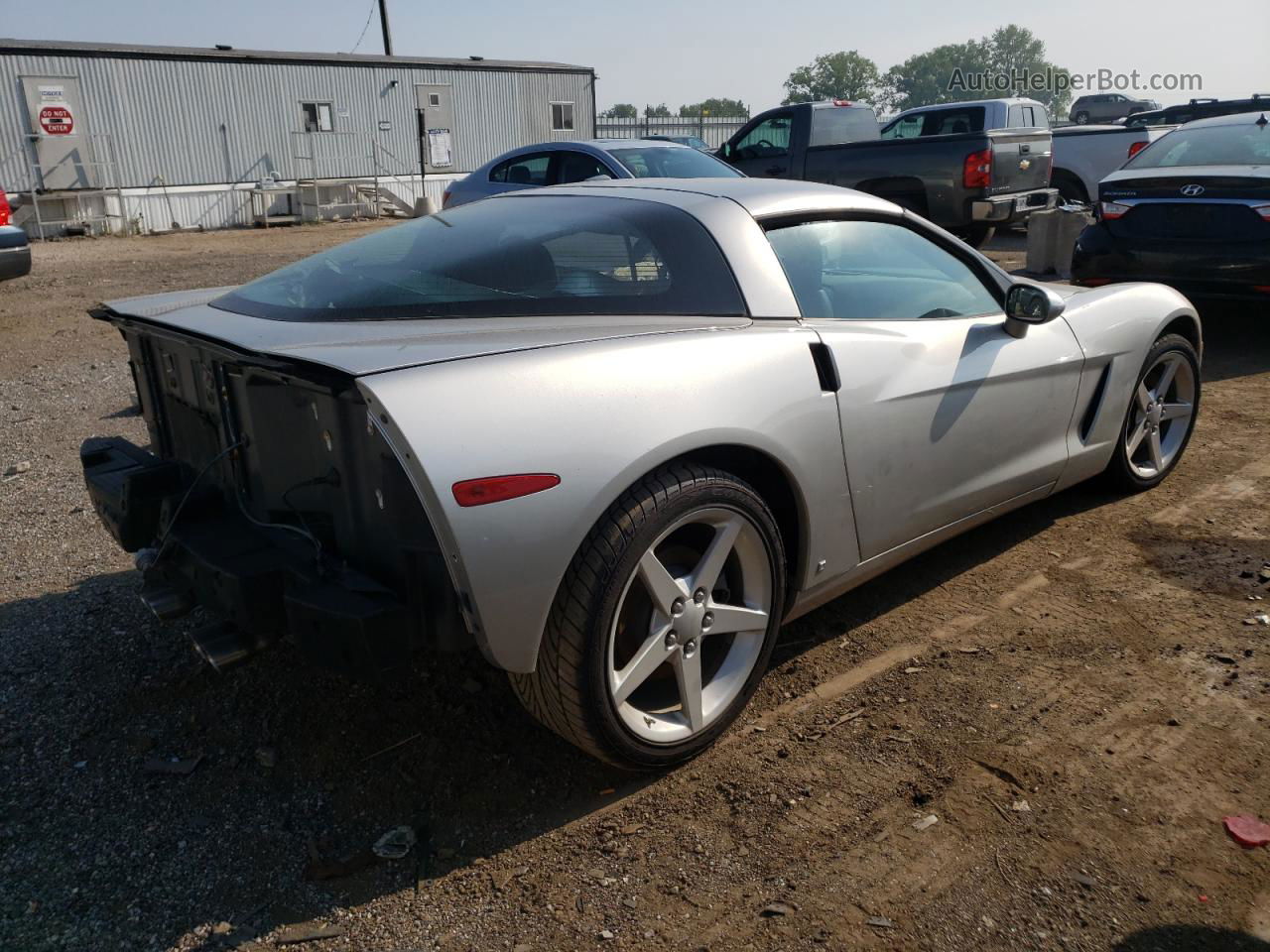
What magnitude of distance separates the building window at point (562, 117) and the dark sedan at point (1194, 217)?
2323 centimetres

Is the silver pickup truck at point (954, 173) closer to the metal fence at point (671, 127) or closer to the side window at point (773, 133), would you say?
the side window at point (773, 133)

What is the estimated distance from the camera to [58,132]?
816 inches

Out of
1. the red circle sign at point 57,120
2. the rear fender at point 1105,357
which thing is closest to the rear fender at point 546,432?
the rear fender at point 1105,357

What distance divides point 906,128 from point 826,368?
15.1 meters

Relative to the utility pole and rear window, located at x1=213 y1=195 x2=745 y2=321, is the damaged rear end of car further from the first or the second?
the utility pole

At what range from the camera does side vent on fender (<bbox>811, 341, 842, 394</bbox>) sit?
2.91 metres

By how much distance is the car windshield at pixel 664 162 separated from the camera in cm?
993

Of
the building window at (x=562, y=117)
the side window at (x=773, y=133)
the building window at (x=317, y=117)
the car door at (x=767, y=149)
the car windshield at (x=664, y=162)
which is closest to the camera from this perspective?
the car windshield at (x=664, y=162)

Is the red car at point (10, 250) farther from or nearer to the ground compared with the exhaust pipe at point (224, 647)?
farther from the ground

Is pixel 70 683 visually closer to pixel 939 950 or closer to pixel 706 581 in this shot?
pixel 706 581

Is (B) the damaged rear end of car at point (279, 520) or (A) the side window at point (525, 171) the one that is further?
(A) the side window at point (525, 171)

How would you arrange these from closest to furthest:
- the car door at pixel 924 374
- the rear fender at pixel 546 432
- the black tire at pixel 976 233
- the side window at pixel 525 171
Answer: the rear fender at pixel 546 432 < the car door at pixel 924 374 < the side window at pixel 525 171 < the black tire at pixel 976 233

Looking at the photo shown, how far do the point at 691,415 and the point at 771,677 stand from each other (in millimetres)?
1067

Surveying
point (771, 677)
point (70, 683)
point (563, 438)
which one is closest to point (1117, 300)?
point (771, 677)
